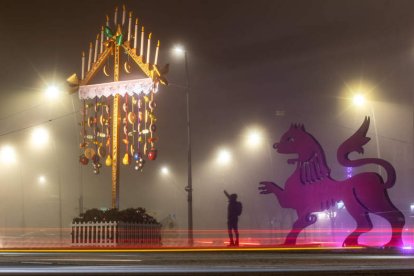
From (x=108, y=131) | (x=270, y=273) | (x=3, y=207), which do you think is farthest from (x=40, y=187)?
(x=270, y=273)

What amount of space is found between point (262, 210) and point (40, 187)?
1889cm

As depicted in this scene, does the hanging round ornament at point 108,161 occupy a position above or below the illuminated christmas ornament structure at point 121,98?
below

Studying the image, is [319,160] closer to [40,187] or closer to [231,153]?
[231,153]

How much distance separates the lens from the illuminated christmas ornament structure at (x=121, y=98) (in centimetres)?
2522

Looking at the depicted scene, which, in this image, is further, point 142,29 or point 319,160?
point 142,29

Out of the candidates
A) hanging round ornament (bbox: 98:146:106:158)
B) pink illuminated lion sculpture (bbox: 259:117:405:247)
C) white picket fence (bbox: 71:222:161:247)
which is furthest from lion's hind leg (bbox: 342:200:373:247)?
hanging round ornament (bbox: 98:146:106:158)

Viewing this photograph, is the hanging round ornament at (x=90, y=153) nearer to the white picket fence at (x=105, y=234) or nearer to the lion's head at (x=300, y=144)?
the white picket fence at (x=105, y=234)

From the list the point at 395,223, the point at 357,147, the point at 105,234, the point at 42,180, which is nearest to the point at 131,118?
the point at 105,234

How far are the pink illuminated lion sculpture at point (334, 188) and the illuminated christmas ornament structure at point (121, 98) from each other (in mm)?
8425

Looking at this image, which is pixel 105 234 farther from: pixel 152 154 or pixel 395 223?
pixel 395 223

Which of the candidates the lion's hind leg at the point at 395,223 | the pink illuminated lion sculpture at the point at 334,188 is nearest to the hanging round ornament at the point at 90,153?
the pink illuminated lion sculpture at the point at 334,188

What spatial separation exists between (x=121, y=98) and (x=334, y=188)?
12.5 metres

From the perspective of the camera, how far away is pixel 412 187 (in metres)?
37.3

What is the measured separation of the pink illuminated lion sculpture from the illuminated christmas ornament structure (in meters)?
8.43
